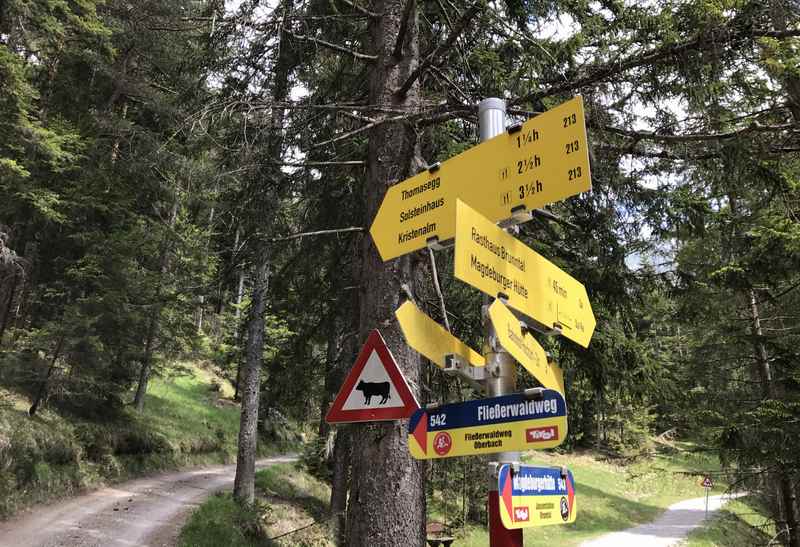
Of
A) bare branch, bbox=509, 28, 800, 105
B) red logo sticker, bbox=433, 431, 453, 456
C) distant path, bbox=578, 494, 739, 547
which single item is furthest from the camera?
distant path, bbox=578, 494, 739, 547

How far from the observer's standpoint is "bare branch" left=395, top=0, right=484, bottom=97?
12.8ft

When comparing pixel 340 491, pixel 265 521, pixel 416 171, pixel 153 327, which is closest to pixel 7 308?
pixel 153 327

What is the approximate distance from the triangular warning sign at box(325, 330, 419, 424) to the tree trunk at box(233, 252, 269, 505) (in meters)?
8.33

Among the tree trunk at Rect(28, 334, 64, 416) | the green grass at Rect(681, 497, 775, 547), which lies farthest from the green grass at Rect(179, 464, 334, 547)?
the green grass at Rect(681, 497, 775, 547)

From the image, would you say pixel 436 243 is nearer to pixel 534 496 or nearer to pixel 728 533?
pixel 534 496

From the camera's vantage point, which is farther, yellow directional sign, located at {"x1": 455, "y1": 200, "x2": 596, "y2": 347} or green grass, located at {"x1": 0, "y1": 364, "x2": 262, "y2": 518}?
green grass, located at {"x1": 0, "y1": 364, "x2": 262, "y2": 518}

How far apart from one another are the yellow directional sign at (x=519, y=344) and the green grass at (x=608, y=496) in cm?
948

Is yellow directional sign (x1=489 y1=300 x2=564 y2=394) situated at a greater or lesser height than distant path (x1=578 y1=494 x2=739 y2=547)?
greater

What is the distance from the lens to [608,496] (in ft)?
80.2

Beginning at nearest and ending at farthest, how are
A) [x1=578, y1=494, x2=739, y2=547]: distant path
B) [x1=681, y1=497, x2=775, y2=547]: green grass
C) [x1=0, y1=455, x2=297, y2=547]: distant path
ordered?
[x1=0, y1=455, x2=297, y2=547]: distant path → [x1=578, y1=494, x2=739, y2=547]: distant path → [x1=681, y1=497, x2=775, y2=547]: green grass

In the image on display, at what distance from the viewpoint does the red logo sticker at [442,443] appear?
8.15 feet

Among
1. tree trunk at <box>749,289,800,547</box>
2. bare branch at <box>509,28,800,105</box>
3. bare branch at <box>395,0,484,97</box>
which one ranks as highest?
bare branch at <box>395,0,484,97</box>

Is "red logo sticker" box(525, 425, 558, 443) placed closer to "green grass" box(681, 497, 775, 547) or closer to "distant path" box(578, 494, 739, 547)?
"distant path" box(578, 494, 739, 547)

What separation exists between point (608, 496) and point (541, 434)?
25.9 meters
